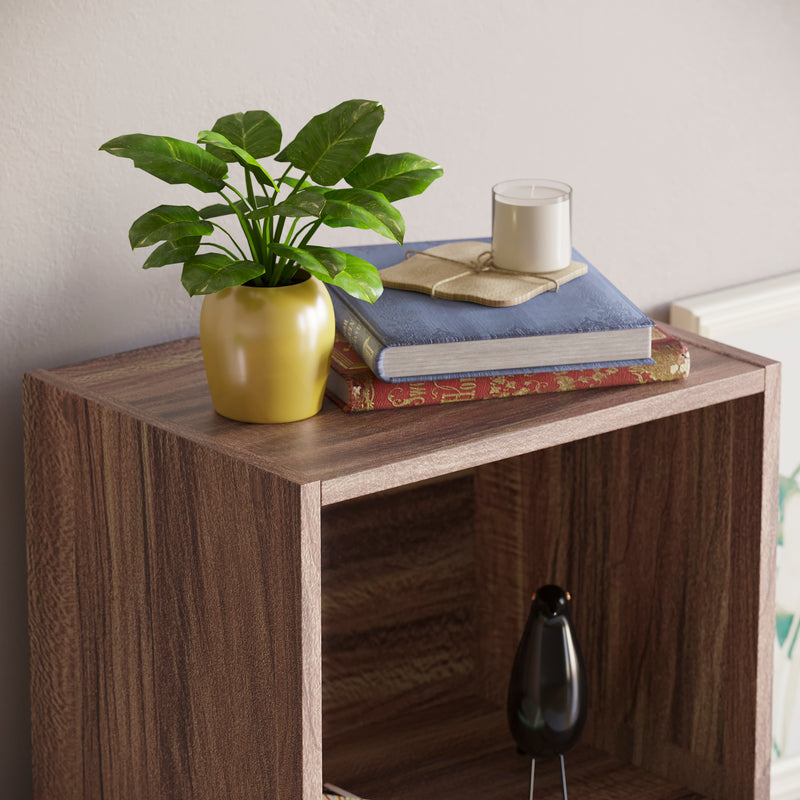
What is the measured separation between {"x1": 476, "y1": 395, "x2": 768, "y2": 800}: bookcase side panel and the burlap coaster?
0.21 meters

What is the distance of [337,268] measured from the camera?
32.3 inches

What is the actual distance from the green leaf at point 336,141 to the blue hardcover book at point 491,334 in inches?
5.1

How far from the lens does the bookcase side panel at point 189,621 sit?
2.57 ft

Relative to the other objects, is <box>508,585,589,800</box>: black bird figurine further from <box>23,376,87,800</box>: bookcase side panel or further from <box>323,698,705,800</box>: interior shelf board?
<box>23,376,87,800</box>: bookcase side panel

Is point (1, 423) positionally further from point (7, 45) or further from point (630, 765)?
point (630, 765)

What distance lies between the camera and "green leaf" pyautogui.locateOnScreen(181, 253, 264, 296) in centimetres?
80

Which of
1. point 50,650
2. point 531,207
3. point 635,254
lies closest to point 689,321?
point 635,254

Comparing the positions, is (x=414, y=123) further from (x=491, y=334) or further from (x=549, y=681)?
(x=549, y=681)

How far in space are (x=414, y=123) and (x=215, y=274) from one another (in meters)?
0.44

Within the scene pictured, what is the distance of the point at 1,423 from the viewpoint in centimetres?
99

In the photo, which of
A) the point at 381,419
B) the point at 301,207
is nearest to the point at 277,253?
the point at 301,207

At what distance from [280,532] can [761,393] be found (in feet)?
1.53

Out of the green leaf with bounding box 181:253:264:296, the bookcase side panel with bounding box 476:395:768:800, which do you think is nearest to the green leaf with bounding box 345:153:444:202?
the green leaf with bounding box 181:253:264:296

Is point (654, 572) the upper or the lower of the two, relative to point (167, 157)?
lower
